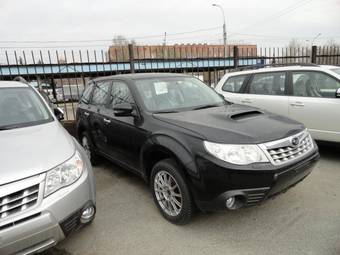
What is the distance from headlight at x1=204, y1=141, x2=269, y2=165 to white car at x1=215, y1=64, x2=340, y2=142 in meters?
2.69

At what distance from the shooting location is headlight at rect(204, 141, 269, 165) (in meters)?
2.54

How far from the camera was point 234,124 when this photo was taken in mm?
2906

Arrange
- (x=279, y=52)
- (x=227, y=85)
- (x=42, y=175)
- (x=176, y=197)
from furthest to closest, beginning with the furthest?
(x=279, y=52) < (x=227, y=85) < (x=176, y=197) < (x=42, y=175)

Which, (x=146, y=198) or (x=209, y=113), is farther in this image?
(x=146, y=198)

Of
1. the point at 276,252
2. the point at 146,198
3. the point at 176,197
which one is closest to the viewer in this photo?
the point at 276,252

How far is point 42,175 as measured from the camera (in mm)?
2252

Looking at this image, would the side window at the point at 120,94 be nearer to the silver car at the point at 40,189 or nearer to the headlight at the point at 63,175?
the silver car at the point at 40,189

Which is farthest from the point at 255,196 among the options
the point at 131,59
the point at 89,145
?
the point at 131,59

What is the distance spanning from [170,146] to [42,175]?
4.06ft

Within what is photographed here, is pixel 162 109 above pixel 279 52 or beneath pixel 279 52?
beneath

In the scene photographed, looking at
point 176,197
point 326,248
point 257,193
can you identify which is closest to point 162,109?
point 176,197

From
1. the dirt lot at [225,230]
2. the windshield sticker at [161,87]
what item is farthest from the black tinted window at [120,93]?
the dirt lot at [225,230]

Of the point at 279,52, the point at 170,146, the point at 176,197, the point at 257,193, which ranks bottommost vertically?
the point at 176,197

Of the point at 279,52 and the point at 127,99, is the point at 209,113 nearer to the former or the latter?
the point at 127,99
